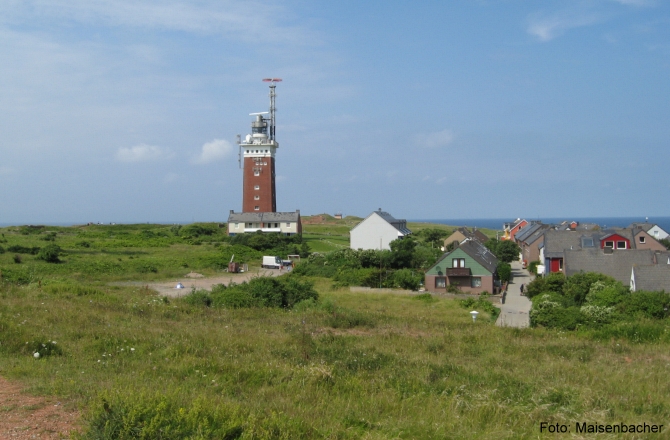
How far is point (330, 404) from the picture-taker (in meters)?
7.67

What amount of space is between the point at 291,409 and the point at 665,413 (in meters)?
5.15

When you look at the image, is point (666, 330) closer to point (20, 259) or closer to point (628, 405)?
point (628, 405)

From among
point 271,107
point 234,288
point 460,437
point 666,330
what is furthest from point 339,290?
point 271,107

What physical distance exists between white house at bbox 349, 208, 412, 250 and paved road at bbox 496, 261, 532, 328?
13861 millimetres

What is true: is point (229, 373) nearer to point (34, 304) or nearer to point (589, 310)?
point (34, 304)

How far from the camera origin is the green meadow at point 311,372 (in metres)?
6.34

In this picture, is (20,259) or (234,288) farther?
(20,259)

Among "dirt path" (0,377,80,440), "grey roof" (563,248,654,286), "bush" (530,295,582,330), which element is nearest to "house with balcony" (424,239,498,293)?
"grey roof" (563,248,654,286)

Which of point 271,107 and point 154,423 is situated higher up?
point 271,107

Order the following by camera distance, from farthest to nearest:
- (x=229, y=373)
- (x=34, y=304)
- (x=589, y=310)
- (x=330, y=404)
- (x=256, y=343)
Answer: (x=589, y=310), (x=34, y=304), (x=256, y=343), (x=229, y=373), (x=330, y=404)

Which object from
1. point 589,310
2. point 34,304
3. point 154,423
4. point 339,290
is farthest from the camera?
point 339,290

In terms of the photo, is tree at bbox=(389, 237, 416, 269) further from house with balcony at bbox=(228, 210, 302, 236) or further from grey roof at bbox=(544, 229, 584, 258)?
house with balcony at bbox=(228, 210, 302, 236)

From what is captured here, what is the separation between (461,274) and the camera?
3744 cm

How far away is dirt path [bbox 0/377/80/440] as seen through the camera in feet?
19.0
